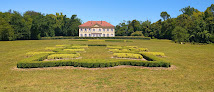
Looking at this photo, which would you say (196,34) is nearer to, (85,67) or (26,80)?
(85,67)

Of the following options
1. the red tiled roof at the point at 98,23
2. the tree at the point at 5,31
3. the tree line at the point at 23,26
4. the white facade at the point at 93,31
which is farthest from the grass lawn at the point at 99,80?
the red tiled roof at the point at 98,23

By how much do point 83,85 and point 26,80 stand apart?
2.89 meters

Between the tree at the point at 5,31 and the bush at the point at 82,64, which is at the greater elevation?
the tree at the point at 5,31

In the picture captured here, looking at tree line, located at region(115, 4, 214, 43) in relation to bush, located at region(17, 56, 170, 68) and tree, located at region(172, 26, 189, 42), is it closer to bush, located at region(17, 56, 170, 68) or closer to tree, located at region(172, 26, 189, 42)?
tree, located at region(172, 26, 189, 42)

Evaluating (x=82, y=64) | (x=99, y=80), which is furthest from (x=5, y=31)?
(x=99, y=80)

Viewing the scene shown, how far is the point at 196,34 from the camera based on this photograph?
45781mm

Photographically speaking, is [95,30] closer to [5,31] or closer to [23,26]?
[23,26]

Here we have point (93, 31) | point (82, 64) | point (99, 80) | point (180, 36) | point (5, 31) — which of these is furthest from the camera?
point (93, 31)

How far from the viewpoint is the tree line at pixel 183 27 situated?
44.7m

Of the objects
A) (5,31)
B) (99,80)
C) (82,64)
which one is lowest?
(99,80)

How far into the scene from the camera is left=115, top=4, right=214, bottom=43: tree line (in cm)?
4472

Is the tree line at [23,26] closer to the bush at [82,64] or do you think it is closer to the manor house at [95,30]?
the manor house at [95,30]

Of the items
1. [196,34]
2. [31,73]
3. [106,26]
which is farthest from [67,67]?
[106,26]

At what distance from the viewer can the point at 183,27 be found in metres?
59.1
